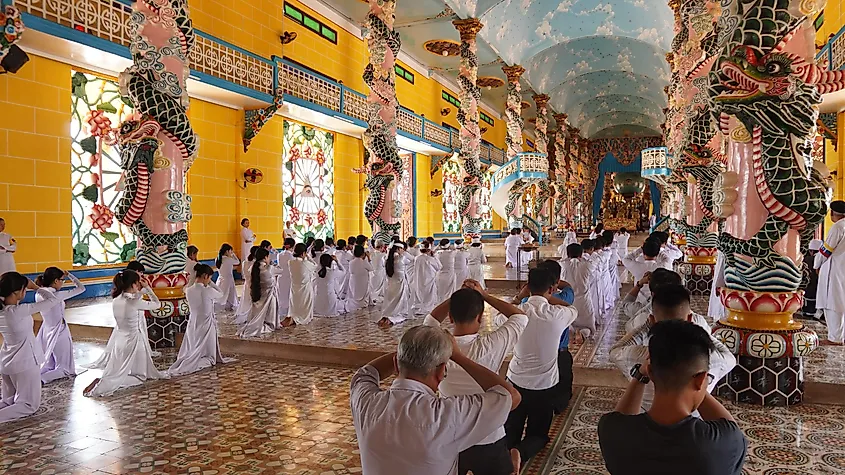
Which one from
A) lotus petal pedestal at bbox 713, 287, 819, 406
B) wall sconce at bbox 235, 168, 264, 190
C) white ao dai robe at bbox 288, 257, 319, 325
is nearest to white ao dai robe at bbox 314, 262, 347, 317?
white ao dai robe at bbox 288, 257, 319, 325

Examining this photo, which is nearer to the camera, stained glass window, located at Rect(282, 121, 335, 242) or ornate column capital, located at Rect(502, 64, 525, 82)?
stained glass window, located at Rect(282, 121, 335, 242)

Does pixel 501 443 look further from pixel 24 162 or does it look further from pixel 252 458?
pixel 24 162

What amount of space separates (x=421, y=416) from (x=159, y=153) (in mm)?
6418

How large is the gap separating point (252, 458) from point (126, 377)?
2.51 m

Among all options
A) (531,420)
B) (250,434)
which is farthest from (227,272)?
(531,420)

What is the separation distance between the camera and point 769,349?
15.8 feet

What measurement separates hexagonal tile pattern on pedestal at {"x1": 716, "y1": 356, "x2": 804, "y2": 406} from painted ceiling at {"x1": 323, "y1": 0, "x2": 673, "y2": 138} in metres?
13.2

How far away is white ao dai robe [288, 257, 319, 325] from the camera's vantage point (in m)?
9.03

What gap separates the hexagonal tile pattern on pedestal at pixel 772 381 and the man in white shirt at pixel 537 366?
198 cm

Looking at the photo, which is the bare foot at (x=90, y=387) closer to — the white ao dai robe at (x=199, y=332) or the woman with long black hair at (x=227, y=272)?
the white ao dai robe at (x=199, y=332)

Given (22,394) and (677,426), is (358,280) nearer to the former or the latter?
(22,394)

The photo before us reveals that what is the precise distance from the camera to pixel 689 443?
1.76m

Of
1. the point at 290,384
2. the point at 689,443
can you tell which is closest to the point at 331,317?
the point at 290,384

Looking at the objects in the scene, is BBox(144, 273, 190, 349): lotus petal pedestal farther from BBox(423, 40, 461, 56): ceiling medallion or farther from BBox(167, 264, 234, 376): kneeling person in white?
BBox(423, 40, 461, 56): ceiling medallion
